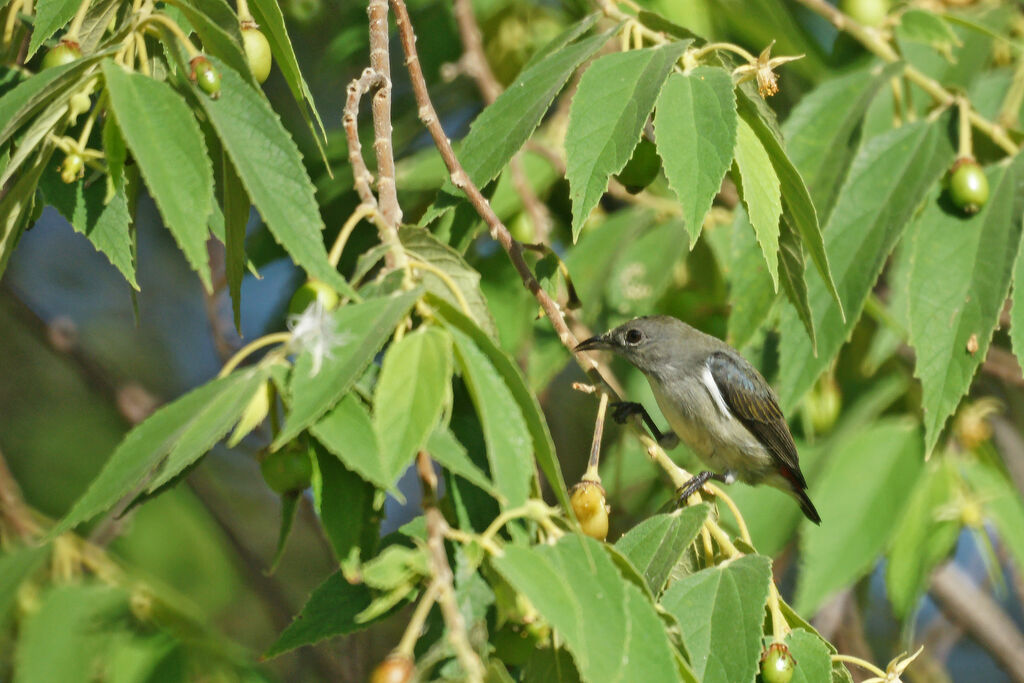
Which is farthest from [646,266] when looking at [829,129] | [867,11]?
[867,11]

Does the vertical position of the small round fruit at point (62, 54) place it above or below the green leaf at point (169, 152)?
above

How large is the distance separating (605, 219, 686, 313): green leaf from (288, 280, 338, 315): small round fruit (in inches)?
89.9

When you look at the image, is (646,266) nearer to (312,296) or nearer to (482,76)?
(482,76)

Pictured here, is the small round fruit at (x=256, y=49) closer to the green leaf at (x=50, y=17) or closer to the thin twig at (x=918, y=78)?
the green leaf at (x=50, y=17)

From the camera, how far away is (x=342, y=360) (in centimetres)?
151

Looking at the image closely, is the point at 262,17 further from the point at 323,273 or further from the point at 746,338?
→ the point at 746,338

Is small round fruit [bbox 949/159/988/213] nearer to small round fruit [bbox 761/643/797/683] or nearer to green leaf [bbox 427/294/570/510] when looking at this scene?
small round fruit [bbox 761/643/797/683]

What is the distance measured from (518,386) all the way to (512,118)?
2.74 feet

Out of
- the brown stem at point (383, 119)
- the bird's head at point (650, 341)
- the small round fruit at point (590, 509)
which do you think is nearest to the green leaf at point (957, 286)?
the small round fruit at point (590, 509)

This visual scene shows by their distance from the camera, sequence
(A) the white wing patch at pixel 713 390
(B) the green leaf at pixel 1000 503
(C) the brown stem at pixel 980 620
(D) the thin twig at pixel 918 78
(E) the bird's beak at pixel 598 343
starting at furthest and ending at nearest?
1. (C) the brown stem at pixel 980 620
2. (B) the green leaf at pixel 1000 503
3. (A) the white wing patch at pixel 713 390
4. (E) the bird's beak at pixel 598 343
5. (D) the thin twig at pixel 918 78

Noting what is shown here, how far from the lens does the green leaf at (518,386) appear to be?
5.30 feet

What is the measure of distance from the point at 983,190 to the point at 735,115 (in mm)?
1127

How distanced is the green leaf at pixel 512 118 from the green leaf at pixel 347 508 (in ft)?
2.54

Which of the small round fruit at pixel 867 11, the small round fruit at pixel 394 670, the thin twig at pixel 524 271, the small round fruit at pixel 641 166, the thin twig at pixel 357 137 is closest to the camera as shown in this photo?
the small round fruit at pixel 394 670
